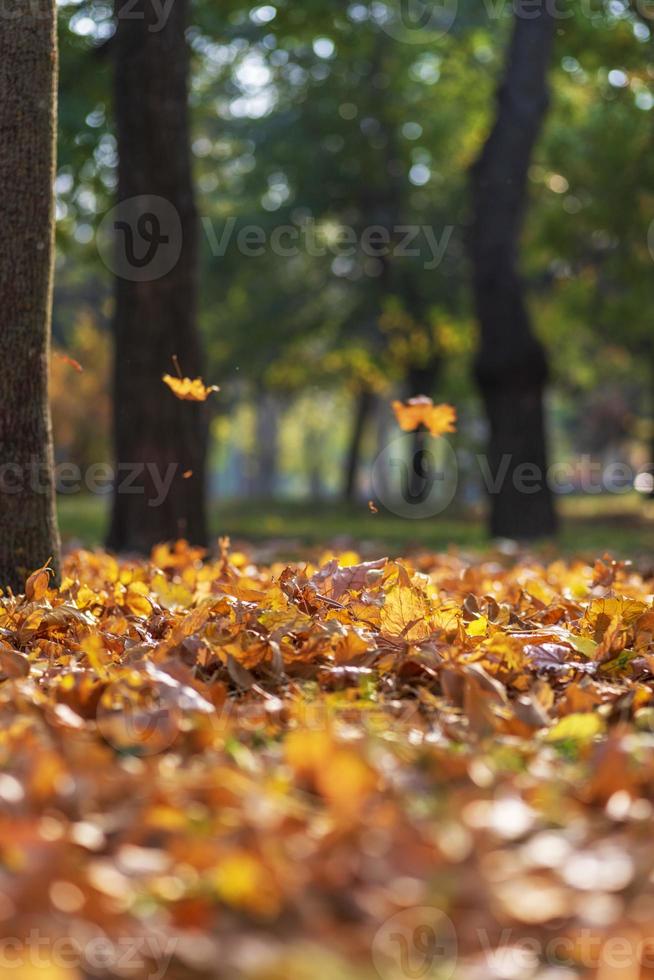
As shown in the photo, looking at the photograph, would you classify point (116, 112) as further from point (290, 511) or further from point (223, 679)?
point (290, 511)

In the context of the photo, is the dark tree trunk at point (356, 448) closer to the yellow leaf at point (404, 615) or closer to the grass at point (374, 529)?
the grass at point (374, 529)

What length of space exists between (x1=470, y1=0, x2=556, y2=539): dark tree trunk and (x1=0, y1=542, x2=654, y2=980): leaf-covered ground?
892 centimetres

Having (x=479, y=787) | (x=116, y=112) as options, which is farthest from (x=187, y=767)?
(x=116, y=112)

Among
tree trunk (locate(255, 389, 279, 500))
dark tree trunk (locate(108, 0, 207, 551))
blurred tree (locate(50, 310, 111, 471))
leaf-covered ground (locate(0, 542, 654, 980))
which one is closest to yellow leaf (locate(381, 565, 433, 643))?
leaf-covered ground (locate(0, 542, 654, 980))

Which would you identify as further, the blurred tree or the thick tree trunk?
the blurred tree

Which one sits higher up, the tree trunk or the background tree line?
the background tree line

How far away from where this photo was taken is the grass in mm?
10812

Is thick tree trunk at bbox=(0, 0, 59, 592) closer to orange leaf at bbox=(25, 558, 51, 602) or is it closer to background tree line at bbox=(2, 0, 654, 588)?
orange leaf at bbox=(25, 558, 51, 602)

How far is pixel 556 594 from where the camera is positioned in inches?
172

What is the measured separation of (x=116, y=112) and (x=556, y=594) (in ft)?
19.0

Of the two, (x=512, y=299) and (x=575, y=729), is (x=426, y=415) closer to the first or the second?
(x=575, y=729)

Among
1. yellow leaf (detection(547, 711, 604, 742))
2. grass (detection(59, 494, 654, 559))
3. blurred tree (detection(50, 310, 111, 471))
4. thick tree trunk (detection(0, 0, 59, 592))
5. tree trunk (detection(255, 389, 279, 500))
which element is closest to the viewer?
yellow leaf (detection(547, 711, 604, 742))

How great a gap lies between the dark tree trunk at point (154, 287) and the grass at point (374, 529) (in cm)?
106

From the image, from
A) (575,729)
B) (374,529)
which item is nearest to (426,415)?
(575,729)
